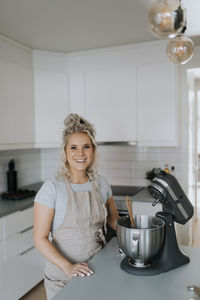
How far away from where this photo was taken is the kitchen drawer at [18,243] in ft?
8.30

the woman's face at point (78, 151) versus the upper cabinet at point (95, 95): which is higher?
the upper cabinet at point (95, 95)

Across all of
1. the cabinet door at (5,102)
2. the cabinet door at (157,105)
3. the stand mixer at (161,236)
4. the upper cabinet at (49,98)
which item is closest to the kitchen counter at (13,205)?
the cabinet door at (5,102)

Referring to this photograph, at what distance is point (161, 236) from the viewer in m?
1.33

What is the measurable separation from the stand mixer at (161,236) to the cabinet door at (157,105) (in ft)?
5.52

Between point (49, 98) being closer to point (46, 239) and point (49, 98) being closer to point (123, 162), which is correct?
point (123, 162)

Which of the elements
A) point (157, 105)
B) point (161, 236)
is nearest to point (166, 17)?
point (161, 236)

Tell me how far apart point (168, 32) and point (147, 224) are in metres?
0.88

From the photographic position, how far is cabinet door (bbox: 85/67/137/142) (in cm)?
317

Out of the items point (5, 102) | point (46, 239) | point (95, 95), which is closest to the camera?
point (46, 239)

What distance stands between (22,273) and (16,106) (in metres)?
1.63

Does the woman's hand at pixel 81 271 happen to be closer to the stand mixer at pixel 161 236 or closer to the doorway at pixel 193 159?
the stand mixer at pixel 161 236

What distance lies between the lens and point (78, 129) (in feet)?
5.59

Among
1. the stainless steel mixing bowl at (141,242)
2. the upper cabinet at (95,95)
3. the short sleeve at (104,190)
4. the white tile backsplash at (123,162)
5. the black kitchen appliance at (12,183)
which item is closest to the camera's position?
the stainless steel mixing bowl at (141,242)

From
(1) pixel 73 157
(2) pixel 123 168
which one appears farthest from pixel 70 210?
(2) pixel 123 168
